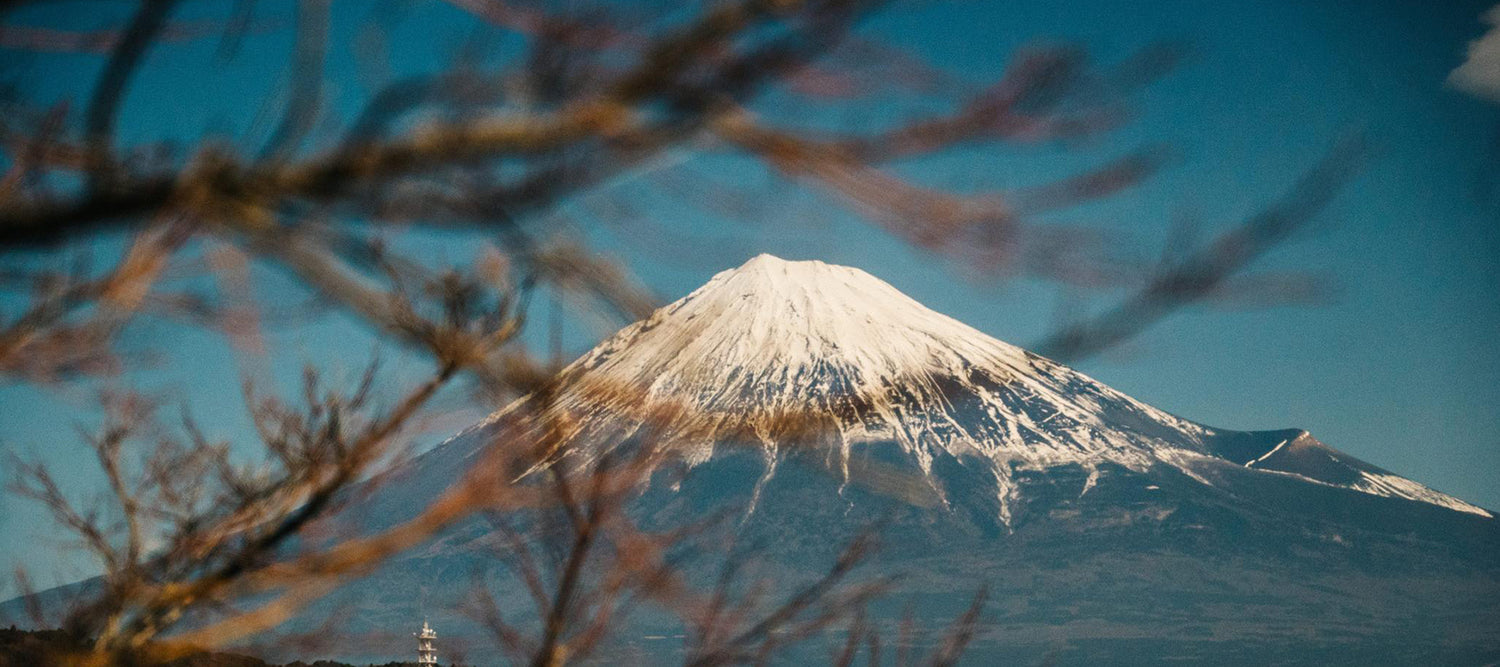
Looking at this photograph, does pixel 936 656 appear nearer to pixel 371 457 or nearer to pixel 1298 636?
pixel 371 457

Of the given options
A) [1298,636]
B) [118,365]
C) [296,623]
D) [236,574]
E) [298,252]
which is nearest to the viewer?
[298,252]

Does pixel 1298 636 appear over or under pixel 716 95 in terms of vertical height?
under

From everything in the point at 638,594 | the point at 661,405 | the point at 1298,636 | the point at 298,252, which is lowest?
the point at 1298,636

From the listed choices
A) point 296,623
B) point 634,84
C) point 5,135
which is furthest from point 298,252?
point 296,623

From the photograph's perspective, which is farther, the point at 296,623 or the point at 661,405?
the point at 296,623

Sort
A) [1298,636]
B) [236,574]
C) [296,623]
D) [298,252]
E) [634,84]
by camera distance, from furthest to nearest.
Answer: [1298,636], [296,623], [236,574], [298,252], [634,84]

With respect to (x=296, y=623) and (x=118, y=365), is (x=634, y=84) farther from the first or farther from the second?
(x=296, y=623)

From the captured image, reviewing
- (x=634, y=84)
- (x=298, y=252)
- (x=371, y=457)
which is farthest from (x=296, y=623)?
(x=634, y=84)

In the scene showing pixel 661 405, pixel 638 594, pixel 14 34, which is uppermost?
pixel 14 34

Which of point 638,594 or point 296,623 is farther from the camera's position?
point 296,623
